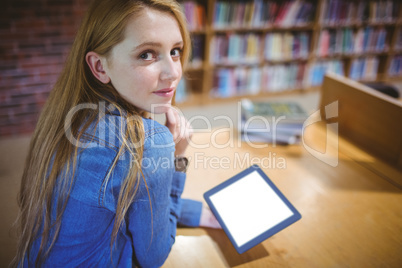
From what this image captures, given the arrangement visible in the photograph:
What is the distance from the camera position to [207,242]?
0.88m

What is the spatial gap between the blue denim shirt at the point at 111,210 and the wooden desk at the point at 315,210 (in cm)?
11

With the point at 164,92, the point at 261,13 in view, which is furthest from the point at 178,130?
the point at 261,13

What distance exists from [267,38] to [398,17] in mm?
1942

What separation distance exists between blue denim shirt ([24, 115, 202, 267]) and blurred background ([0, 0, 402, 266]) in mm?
1958

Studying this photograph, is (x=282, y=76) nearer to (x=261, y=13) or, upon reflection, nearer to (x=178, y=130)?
(x=261, y=13)

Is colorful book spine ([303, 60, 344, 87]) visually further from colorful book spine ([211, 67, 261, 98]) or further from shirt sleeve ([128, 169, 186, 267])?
shirt sleeve ([128, 169, 186, 267])

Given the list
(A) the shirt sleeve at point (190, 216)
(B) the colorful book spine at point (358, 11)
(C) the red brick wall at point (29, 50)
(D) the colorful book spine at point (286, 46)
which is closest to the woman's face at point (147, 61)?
(A) the shirt sleeve at point (190, 216)

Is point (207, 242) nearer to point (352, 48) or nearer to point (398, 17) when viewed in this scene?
point (352, 48)

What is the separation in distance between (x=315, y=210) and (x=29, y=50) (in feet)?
8.56

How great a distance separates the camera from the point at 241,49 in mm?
3338

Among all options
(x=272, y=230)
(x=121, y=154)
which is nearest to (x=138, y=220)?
(x=121, y=154)

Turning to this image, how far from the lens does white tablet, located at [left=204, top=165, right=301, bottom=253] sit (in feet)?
2.71

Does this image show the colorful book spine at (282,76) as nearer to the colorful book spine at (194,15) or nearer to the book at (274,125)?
the colorful book spine at (194,15)

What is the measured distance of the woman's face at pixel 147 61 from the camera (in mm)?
701
